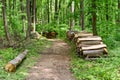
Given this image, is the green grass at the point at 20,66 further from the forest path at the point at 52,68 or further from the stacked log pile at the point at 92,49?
the stacked log pile at the point at 92,49

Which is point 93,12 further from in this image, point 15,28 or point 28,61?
point 15,28

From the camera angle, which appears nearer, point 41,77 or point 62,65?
point 41,77

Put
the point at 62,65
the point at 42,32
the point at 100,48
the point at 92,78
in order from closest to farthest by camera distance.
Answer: the point at 92,78
the point at 62,65
the point at 100,48
the point at 42,32

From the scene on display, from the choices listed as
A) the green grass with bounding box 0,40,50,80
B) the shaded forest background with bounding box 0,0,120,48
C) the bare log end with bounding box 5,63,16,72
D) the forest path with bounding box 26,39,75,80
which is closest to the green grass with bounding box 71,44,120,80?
the forest path with bounding box 26,39,75,80

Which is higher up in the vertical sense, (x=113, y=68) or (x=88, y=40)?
(x=88, y=40)

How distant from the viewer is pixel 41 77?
31.7ft

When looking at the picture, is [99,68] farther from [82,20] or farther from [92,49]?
Result: [82,20]

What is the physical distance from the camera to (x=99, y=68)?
10594mm

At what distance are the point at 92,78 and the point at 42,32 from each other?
18.1 metres

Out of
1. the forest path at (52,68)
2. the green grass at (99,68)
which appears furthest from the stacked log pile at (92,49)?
the forest path at (52,68)

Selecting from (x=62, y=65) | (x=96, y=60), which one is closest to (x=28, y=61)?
(x=62, y=65)

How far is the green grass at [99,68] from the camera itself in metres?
9.54

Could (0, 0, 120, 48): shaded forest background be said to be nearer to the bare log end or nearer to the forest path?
the forest path

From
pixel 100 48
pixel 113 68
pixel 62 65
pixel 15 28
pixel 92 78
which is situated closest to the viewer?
pixel 92 78
